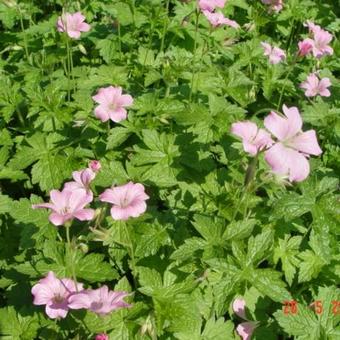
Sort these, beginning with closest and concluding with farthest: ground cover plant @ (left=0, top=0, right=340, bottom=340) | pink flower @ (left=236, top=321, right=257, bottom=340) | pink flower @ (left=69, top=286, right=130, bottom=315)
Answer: pink flower @ (left=69, top=286, right=130, bottom=315) → ground cover plant @ (left=0, top=0, right=340, bottom=340) → pink flower @ (left=236, top=321, right=257, bottom=340)

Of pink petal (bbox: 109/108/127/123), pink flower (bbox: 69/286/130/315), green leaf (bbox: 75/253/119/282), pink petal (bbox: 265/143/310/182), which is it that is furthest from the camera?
pink petal (bbox: 109/108/127/123)

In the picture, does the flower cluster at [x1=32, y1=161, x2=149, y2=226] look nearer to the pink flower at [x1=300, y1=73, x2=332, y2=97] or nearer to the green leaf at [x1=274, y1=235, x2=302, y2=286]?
the green leaf at [x1=274, y1=235, x2=302, y2=286]

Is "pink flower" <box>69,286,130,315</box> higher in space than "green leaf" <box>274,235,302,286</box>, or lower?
higher

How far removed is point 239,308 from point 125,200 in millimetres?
767

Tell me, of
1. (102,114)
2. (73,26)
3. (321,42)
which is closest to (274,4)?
(321,42)

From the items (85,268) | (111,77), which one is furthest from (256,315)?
(111,77)

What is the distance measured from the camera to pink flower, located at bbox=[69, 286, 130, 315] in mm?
1914

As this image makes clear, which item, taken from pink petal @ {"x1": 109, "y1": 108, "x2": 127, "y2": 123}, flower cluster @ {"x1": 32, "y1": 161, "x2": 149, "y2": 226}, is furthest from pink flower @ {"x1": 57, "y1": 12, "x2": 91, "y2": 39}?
flower cluster @ {"x1": 32, "y1": 161, "x2": 149, "y2": 226}

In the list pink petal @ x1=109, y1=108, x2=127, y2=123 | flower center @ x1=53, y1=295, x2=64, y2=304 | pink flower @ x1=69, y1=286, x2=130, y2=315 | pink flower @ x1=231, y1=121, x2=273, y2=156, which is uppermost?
pink flower @ x1=231, y1=121, x2=273, y2=156

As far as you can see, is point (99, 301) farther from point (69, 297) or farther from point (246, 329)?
point (246, 329)

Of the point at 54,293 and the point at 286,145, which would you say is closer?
the point at 286,145

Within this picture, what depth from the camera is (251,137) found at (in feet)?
6.82

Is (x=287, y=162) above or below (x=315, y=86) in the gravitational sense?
above

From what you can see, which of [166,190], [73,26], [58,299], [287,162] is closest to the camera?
[287,162]
